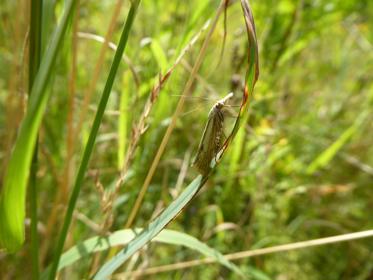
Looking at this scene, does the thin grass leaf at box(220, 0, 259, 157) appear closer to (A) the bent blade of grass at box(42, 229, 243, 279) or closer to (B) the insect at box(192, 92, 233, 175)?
(B) the insect at box(192, 92, 233, 175)

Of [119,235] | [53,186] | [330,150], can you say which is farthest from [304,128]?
[119,235]

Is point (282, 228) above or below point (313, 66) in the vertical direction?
below

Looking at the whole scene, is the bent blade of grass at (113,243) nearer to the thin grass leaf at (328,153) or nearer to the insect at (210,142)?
the insect at (210,142)

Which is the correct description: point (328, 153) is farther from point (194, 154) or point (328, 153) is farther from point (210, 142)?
point (210, 142)

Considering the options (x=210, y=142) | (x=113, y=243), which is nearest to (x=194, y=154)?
(x=113, y=243)

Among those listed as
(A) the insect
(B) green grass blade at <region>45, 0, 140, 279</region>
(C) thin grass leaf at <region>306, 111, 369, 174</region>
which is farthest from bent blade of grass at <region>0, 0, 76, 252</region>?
(C) thin grass leaf at <region>306, 111, 369, 174</region>

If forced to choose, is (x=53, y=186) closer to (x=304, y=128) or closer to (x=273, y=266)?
(x=273, y=266)
